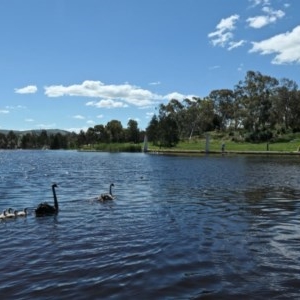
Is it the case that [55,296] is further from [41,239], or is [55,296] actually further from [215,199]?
[215,199]

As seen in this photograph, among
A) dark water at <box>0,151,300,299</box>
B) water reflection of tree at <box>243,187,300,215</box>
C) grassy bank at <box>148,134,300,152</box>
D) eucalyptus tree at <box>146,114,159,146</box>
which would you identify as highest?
eucalyptus tree at <box>146,114,159,146</box>

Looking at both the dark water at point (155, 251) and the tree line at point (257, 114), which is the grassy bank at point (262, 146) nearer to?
the tree line at point (257, 114)

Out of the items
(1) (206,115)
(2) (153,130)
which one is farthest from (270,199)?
(1) (206,115)

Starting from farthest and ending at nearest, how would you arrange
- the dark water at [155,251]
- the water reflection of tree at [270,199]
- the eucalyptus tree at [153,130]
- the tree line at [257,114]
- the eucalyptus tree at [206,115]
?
the eucalyptus tree at [206,115] < the eucalyptus tree at [153,130] < the tree line at [257,114] < the water reflection of tree at [270,199] < the dark water at [155,251]

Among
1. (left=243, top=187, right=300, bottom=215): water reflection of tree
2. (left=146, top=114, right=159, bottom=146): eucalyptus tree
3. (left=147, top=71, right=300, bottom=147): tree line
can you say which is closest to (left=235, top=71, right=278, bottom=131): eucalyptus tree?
(left=147, top=71, right=300, bottom=147): tree line

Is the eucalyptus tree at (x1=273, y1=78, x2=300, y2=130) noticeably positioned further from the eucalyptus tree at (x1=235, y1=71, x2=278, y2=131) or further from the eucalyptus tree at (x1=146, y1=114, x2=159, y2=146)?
the eucalyptus tree at (x1=146, y1=114, x2=159, y2=146)

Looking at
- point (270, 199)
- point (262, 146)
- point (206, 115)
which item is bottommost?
point (270, 199)

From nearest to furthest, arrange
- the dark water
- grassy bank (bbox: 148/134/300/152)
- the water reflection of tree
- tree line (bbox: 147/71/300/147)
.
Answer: the dark water < the water reflection of tree < grassy bank (bbox: 148/134/300/152) < tree line (bbox: 147/71/300/147)

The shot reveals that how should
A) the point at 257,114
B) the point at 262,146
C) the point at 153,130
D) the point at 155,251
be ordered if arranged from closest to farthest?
the point at 155,251 → the point at 262,146 → the point at 257,114 → the point at 153,130

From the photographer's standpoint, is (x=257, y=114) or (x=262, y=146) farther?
(x=257, y=114)

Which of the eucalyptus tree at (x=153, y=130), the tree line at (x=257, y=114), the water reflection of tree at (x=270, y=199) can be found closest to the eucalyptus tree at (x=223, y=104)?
the tree line at (x=257, y=114)

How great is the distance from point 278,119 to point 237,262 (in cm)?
15400

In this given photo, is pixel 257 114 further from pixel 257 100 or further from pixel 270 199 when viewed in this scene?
pixel 270 199

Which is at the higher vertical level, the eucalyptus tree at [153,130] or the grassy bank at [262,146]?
the eucalyptus tree at [153,130]
